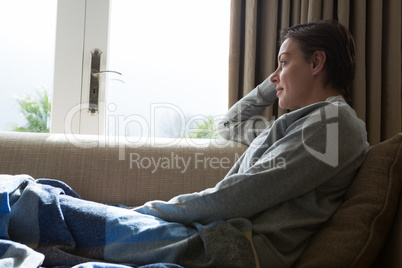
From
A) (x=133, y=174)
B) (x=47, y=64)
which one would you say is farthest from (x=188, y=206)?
(x=47, y=64)

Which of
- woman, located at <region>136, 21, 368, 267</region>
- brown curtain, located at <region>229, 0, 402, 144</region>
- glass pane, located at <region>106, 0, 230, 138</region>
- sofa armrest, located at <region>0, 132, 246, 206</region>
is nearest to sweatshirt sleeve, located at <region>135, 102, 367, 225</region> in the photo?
woman, located at <region>136, 21, 368, 267</region>

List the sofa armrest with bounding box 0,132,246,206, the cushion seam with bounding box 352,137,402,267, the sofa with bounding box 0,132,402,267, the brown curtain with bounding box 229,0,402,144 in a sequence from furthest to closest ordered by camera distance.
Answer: the brown curtain with bounding box 229,0,402,144 < the sofa armrest with bounding box 0,132,246,206 < the sofa with bounding box 0,132,402,267 < the cushion seam with bounding box 352,137,402,267

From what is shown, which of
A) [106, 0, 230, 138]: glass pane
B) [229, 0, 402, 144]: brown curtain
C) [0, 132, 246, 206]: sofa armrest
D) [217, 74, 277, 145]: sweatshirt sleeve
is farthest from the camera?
[106, 0, 230, 138]: glass pane

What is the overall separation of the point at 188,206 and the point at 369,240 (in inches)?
18.1

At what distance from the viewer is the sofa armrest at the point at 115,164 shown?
4.50 feet

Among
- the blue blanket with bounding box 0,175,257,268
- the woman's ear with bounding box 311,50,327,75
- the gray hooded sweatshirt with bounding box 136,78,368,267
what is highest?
the woman's ear with bounding box 311,50,327,75

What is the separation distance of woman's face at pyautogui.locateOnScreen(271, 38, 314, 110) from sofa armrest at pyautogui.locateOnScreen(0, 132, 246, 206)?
42 centimetres

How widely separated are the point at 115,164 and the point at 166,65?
870mm

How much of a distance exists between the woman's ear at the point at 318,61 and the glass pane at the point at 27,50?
1.44 m

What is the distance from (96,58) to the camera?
1982 mm

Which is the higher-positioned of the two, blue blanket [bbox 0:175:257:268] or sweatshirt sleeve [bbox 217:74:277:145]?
sweatshirt sleeve [bbox 217:74:277:145]

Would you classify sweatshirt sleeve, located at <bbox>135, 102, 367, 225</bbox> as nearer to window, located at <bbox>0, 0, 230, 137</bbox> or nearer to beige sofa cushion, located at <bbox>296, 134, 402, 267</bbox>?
beige sofa cushion, located at <bbox>296, 134, 402, 267</bbox>

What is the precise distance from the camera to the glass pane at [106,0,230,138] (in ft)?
6.72

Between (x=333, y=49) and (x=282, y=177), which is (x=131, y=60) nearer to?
(x=333, y=49)
